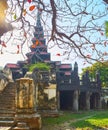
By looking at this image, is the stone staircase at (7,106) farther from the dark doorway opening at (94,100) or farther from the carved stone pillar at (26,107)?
the dark doorway opening at (94,100)

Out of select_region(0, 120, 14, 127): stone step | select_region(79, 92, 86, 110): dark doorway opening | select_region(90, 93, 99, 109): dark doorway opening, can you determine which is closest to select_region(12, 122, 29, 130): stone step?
select_region(0, 120, 14, 127): stone step

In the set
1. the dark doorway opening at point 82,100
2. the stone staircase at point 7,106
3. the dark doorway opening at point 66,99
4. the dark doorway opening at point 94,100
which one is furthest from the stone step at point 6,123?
the dark doorway opening at point 94,100

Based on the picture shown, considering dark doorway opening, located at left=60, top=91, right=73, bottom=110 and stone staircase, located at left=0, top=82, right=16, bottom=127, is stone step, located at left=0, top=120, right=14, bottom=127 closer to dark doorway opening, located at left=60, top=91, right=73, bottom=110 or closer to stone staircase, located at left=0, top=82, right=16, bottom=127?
stone staircase, located at left=0, top=82, right=16, bottom=127

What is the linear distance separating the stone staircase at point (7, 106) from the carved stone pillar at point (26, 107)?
421 millimetres

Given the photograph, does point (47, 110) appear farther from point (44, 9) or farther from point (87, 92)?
point (87, 92)

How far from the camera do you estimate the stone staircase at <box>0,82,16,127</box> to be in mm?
11537

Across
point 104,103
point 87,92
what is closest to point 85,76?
point 87,92

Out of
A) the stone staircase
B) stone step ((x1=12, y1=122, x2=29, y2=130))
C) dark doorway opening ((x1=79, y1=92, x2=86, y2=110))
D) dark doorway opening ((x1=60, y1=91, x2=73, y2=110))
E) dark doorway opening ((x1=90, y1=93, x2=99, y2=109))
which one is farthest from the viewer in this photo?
dark doorway opening ((x1=90, y1=93, x2=99, y2=109))

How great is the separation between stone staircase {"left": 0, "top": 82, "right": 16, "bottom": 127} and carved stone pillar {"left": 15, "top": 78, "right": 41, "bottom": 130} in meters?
0.42

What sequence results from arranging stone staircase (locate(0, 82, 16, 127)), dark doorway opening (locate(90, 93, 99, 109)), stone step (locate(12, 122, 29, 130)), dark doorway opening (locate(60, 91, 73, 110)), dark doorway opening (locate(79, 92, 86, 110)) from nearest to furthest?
stone step (locate(12, 122, 29, 130))
stone staircase (locate(0, 82, 16, 127))
dark doorway opening (locate(60, 91, 73, 110))
dark doorway opening (locate(79, 92, 86, 110))
dark doorway opening (locate(90, 93, 99, 109))

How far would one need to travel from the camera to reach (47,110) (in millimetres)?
15852

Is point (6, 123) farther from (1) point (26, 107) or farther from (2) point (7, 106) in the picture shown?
(2) point (7, 106)

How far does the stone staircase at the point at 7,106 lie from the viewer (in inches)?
454

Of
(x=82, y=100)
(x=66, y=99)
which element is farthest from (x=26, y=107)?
(x=82, y=100)
